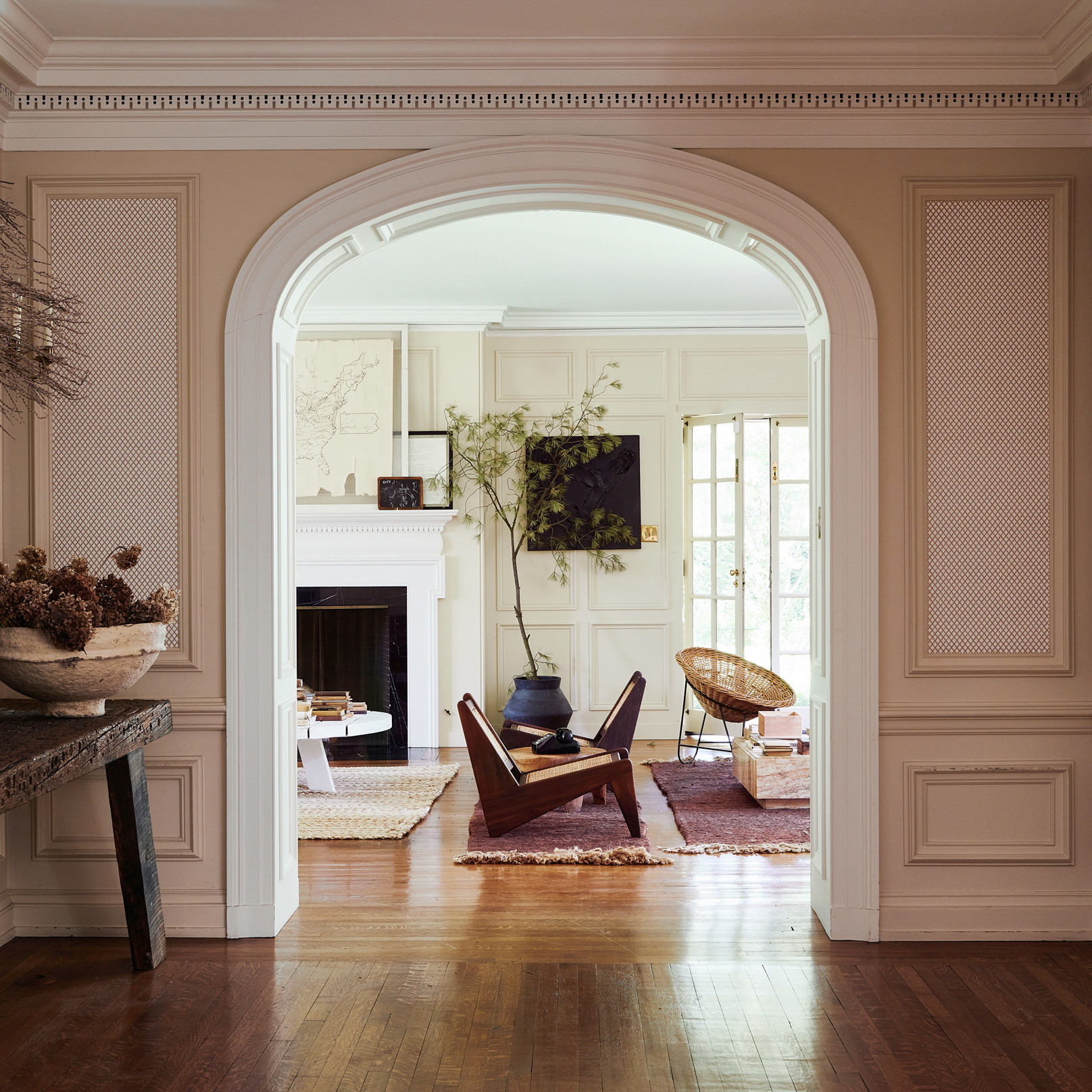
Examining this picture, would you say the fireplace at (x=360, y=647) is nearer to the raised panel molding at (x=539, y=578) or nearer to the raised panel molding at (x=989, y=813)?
the raised panel molding at (x=539, y=578)

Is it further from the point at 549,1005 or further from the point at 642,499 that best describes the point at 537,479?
the point at 549,1005

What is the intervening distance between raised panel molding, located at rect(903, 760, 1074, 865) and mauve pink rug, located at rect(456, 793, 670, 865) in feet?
4.13

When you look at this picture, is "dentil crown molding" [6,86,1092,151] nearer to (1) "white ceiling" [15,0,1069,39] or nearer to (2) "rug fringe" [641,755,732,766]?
(1) "white ceiling" [15,0,1069,39]

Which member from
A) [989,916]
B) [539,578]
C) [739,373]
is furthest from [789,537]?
[989,916]

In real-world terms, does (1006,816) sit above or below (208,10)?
below

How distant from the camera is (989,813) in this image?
11.3ft

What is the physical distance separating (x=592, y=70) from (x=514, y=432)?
148 inches

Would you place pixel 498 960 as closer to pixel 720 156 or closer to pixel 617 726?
pixel 617 726

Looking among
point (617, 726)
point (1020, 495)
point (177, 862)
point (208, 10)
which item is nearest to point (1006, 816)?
point (1020, 495)

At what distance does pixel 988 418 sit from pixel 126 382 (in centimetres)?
298

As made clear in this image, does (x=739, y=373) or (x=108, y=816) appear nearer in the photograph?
(x=108, y=816)

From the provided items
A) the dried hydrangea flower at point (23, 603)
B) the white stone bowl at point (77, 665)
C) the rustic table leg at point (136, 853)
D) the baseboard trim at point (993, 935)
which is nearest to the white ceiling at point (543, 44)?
the dried hydrangea flower at point (23, 603)

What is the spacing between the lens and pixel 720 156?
347cm

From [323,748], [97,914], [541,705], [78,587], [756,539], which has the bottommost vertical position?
[97,914]
